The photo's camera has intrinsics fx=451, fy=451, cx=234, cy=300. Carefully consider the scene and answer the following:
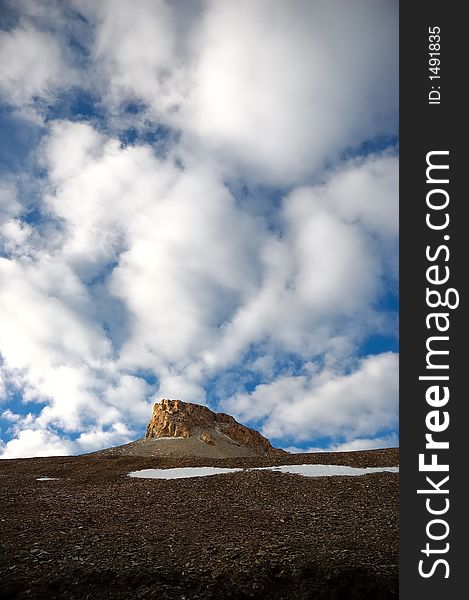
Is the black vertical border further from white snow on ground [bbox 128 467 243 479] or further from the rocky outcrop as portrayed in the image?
the rocky outcrop

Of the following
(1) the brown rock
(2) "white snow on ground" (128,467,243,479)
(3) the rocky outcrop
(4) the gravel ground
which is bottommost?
(4) the gravel ground

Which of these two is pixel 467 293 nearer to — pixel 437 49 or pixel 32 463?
pixel 437 49

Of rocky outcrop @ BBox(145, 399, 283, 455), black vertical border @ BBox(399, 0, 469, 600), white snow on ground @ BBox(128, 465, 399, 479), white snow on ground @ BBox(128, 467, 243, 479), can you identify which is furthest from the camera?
rocky outcrop @ BBox(145, 399, 283, 455)

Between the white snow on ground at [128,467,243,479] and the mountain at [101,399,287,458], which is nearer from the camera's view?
the white snow on ground at [128,467,243,479]

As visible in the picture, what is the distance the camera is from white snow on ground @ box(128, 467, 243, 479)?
25.2m

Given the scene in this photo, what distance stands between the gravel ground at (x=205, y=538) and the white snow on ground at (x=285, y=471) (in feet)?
4.82

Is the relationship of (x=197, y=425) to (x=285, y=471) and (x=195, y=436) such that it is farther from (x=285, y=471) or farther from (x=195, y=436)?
(x=285, y=471)

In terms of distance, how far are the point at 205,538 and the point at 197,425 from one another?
243 ft

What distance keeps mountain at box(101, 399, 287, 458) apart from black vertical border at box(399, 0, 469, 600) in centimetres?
5877

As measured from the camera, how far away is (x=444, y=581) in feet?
27.2

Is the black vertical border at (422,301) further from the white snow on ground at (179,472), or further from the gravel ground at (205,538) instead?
the white snow on ground at (179,472)

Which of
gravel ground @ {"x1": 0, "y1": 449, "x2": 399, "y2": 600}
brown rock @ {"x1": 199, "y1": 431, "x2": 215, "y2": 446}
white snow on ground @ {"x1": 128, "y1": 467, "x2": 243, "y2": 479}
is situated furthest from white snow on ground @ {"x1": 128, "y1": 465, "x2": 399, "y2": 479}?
brown rock @ {"x1": 199, "y1": 431, "x2": 215, "y2": 446}

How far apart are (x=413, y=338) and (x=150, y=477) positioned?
20307 mm

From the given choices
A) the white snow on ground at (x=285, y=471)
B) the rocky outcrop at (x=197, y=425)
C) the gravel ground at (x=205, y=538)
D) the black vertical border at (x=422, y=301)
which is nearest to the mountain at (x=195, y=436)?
the rocky outcrop at (x=197, y=425)
